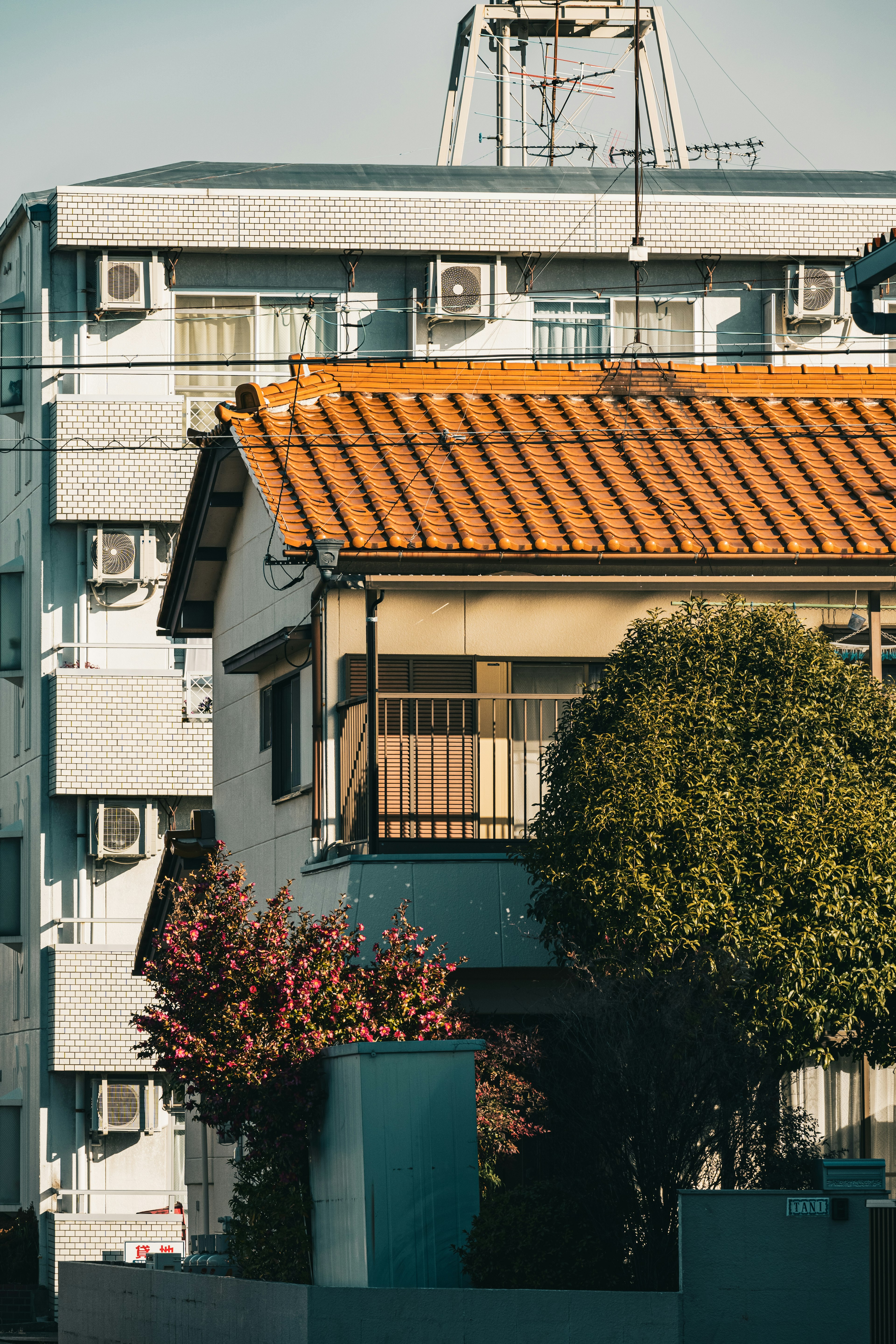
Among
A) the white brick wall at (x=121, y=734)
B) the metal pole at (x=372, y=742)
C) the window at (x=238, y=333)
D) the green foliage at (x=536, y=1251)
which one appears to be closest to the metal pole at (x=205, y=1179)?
the metal pole at (x=372, y=742)

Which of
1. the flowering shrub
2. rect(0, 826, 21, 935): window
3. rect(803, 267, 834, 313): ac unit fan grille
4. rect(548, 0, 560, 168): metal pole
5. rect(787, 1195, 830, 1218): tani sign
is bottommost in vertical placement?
rect(787, 1195, 830, 1218): tani sign

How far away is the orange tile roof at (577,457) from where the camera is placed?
20.6 metres

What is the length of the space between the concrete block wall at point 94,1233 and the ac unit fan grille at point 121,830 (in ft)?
21.3

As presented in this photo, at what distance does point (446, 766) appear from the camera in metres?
20.1

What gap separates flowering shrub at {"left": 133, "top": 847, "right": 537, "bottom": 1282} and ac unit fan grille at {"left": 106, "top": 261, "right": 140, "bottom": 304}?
21081mm

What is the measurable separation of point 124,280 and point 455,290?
6.18 m

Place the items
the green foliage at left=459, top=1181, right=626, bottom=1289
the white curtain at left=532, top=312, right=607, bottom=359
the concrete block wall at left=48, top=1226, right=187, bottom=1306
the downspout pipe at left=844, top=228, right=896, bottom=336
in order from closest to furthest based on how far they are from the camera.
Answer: the green foliage at left=459, top=1181, right=626, bottom=1289
the downspout pipe at left=844, top=228, right=896, bottom=336
the concrete block wall at left=48, top=1226, right=187, bottom=1306
the white curtain at left=532, top=312, right=607, bottom=359

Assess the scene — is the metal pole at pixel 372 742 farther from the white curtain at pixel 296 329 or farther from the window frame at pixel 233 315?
the white curtain at pixel 296 329

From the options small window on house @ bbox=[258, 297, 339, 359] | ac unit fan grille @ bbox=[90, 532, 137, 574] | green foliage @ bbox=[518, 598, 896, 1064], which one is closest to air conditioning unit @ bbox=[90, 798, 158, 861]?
ac unit fan grille @ bbox=[90, 532, 137, 574]

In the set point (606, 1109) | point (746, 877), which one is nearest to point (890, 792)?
point (746, 877)

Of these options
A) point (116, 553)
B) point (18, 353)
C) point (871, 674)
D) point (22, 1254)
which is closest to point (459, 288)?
point (116, 553)

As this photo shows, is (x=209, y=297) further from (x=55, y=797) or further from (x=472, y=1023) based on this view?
(x=472, y=1023)

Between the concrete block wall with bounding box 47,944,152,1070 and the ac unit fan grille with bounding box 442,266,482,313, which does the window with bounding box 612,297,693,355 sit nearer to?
the ac unit fan grille with bounding box 442,266,482,313

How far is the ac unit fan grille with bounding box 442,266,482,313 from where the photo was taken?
124ft
